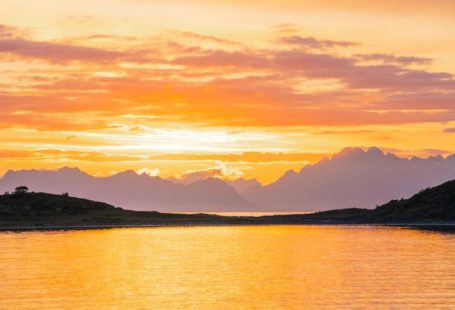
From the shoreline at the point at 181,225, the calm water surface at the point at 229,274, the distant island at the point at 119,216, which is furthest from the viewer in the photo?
the distant island at the point at 119,216

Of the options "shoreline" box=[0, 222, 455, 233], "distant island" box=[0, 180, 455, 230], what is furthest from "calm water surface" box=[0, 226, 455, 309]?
"distant island" box=[0, 180, 455, 230]

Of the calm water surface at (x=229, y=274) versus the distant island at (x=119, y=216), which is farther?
the distant island at (x=119, y=216)

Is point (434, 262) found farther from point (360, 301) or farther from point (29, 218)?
point (29, 218)

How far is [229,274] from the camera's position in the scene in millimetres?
72188

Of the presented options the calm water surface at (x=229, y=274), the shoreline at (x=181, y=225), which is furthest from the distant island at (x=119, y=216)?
the calm water surface at (x=229, y=274)

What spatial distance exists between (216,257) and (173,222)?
102861mm

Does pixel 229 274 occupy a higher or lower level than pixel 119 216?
lower

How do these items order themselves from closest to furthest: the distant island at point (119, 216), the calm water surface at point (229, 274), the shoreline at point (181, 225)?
the calm water surface at point (229, 274), the shoreline at point (181, 225), the distant island at point (119, 216)

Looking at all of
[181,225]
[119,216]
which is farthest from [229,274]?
[119,216]

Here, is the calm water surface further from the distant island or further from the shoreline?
the distant island

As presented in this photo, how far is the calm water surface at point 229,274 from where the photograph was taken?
55719mm

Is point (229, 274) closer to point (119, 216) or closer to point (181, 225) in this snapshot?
point (181, 225)

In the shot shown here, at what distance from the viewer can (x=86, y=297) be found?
5794cm

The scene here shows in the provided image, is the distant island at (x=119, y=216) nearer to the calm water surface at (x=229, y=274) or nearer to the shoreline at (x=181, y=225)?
the shoreline at (x=181, y=225)
